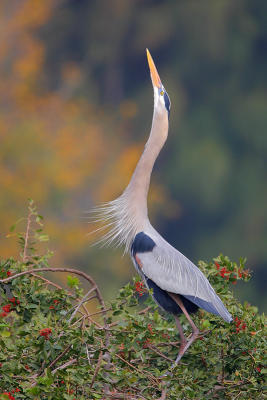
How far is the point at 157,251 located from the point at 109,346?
0.97 metres

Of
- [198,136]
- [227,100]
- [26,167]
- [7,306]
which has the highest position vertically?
[227,100]

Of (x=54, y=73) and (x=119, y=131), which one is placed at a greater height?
(x=54, y=73)

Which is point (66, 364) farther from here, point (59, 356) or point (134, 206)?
point (134, 206)

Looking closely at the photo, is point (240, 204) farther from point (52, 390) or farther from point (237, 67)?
point (52, 390)

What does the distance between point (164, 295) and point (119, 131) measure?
723 centimetres

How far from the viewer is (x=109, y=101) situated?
383 inches

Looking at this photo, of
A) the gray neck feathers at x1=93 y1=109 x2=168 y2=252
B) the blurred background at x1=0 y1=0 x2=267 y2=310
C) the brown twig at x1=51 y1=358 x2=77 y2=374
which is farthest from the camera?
the blurred background at x1=0 y1=0 x2=267 y2=310

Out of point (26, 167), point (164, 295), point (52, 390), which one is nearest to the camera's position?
point (52, 390)

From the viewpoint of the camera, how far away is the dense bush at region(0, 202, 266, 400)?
1676 millimetres

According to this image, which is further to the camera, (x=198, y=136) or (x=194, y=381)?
(x=198, y=136)

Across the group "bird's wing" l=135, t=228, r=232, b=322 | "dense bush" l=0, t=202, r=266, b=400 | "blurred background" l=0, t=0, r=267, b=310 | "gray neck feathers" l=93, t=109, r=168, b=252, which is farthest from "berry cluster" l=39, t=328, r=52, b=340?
"blurred background" l=0, t=0, r=267, b=310

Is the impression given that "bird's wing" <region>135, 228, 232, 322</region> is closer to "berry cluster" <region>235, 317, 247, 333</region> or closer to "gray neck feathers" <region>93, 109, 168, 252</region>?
"gray neck feathers" <region>93, 109, 168, 252</region>

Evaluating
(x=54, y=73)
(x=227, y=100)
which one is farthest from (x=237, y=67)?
(x=54, y=73)

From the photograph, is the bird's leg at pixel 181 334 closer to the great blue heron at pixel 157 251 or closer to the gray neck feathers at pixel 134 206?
the great blue heron at pixel 157 251
